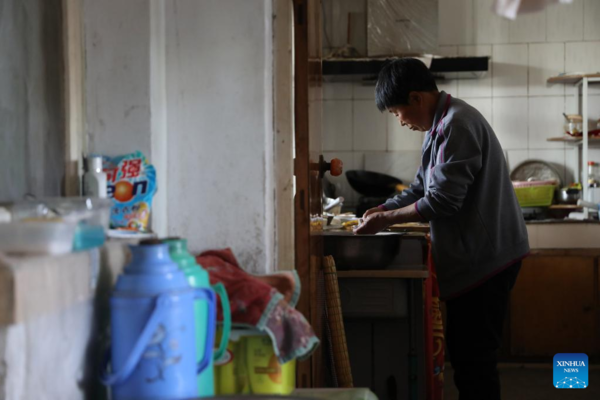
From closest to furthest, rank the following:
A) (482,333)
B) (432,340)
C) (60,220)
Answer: (60,220) → (482,333) → (432,340)

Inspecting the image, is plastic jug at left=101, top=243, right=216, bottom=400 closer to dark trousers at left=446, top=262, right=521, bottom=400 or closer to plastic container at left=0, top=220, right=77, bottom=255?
plastic container at left=0, top=220, right=77, bottom=255

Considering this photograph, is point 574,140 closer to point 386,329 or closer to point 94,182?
point 386,329

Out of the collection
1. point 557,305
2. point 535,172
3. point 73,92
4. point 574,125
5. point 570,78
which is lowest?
point 557,305

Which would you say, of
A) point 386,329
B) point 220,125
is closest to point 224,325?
point 220,125

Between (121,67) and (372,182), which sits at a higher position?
(121,67)

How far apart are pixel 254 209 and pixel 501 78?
3.77 metres

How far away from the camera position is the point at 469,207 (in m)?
2.36

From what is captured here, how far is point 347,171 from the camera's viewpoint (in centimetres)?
497

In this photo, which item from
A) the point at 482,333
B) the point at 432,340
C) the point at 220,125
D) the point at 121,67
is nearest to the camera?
the point at 121,67

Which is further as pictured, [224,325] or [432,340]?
[432,340]

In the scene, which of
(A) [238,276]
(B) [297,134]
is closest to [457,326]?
(B) [297,134]

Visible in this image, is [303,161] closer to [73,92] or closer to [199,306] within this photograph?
[73,92]

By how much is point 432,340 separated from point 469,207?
2.18ft

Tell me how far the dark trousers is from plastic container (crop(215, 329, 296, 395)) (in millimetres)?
1210
